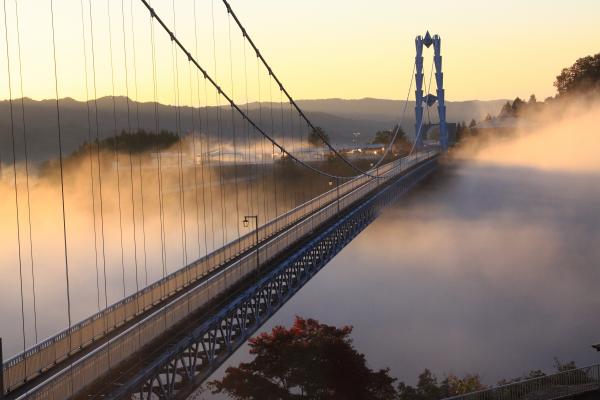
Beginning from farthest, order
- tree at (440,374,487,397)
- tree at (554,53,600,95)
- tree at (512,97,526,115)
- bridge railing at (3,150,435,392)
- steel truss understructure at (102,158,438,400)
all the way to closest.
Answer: tree at (512,97,526,115), tree at (554,53,600,95), tree at (440,374,487,397), steel truss understructure at (102,158,438,400), bridge railing at (3,150,435,392)

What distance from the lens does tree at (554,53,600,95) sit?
122688mm

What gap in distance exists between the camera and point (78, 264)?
68750 millimetres

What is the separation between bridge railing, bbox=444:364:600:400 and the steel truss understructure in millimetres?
6019

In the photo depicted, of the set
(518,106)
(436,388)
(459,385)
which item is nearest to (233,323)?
(436,388)

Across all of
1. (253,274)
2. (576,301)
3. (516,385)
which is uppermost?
(253,274)

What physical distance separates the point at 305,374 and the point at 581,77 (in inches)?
3826

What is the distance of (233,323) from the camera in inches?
1389

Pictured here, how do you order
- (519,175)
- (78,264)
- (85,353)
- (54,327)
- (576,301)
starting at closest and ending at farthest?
1. (85,353)
2. (54,327)
3. (576,301)
4. (78,264)
5. (519,175)

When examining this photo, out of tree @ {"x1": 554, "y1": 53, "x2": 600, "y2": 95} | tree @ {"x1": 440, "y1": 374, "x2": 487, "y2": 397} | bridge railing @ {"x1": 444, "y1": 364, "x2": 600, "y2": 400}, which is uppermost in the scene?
tree @ {"x1": 554, "y1": 53, "x2": 600, "y2": 95}

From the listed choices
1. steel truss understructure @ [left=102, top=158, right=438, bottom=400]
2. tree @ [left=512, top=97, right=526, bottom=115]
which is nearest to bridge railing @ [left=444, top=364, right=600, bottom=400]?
steel truss understructure @ [left=102, top=158, right=438, bottom=400]

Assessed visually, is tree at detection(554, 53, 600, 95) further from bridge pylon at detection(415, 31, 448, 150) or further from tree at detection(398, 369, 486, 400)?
tree at detection(398, 369, 486, 400)

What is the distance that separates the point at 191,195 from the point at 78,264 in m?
41.8

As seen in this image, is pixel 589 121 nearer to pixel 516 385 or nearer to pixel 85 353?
pixel 516 385

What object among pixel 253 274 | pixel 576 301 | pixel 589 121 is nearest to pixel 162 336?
pixel 253 274
